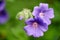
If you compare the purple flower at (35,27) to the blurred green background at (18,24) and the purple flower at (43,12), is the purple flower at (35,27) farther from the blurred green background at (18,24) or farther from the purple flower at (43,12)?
the blurred green background at (18,24)

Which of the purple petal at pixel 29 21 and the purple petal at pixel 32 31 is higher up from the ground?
the purple petal at pixel 29 21

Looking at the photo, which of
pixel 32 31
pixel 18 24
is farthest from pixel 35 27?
pixel 18 24

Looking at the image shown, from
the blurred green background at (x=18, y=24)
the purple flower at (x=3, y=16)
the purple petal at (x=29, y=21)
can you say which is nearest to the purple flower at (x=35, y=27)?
the purple petal at (x=29, y=21)

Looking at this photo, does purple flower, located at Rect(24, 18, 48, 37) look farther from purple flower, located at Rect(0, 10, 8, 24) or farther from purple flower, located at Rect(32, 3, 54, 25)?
purple flower, located at Rect(0, 10, 8, 24)

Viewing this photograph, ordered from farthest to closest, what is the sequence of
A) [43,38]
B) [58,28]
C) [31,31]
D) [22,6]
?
[22,6] < [58,28] < [43,38] < [31,31]

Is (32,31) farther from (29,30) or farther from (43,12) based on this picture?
(43,12)

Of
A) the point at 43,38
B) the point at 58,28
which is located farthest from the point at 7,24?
the point at 43,38

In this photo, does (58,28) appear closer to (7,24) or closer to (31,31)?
(7,24)

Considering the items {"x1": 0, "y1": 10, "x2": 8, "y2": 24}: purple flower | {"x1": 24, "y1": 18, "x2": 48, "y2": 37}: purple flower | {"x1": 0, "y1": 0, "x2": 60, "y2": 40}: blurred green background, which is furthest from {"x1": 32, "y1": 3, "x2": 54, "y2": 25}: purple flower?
{"x1": 0, "y1": 10, "x2": 8, "y2": 24}: purple flower
